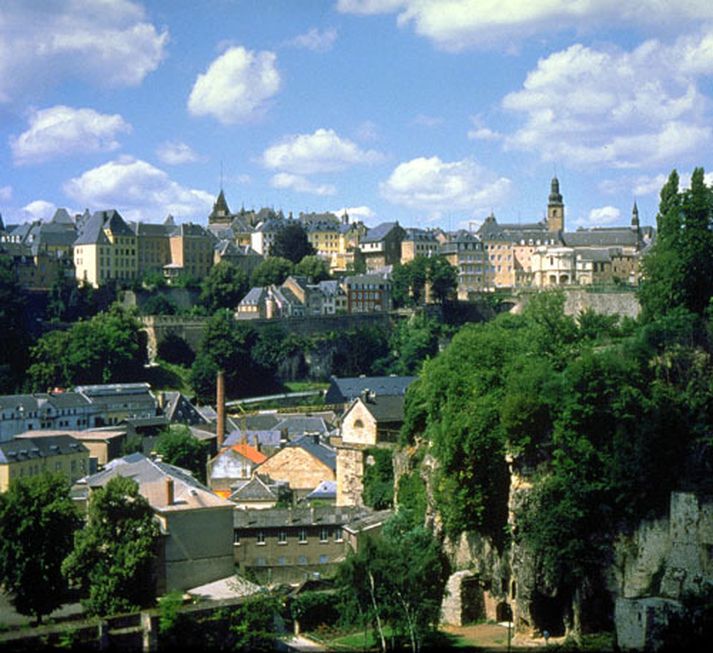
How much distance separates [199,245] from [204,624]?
276ft

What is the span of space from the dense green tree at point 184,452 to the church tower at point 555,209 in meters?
77.4

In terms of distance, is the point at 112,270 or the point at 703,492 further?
the point at 112,270

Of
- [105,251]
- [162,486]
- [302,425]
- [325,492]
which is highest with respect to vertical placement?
[105,251]

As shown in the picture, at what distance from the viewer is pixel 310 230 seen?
134000 millimetres

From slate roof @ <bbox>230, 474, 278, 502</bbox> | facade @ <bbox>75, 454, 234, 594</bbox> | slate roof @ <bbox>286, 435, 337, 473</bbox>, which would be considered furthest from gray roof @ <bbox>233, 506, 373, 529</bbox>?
slate roof @ <bbox>286, 435, 337, 473</bbox>

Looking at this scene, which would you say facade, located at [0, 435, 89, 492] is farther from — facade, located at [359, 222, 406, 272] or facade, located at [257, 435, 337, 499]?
facade, located at [359, 222, 406, 272]

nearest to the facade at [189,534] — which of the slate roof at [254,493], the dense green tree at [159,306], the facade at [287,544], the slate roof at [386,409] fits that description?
the facade at [287,544]

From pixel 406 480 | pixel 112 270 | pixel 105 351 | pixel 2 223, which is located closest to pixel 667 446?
pixel 406 480

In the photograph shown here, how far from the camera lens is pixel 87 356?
81.2 metres

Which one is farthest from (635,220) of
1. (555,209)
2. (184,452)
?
(184,452)

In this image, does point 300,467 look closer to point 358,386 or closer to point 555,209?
point 358,386

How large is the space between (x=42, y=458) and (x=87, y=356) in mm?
22271

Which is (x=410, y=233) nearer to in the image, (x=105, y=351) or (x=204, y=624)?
(x=105, y=351)

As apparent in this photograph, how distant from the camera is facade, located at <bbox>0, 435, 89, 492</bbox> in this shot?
57188 millimetres
